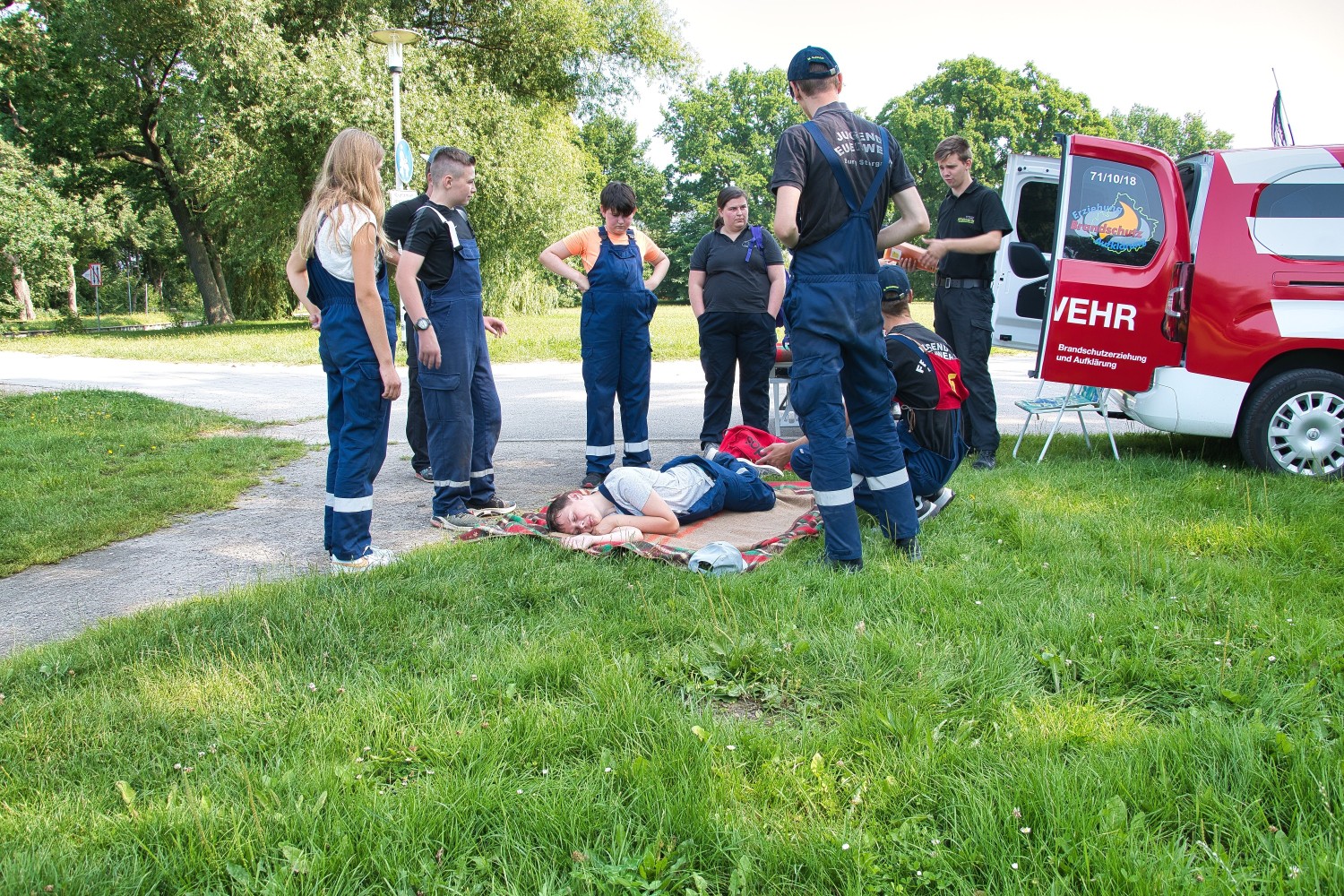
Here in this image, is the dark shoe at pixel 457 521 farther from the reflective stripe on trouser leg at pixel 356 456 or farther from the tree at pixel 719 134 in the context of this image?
the tree at pixel 719 134

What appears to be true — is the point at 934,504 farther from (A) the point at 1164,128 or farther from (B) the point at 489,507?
(A) the point at 1164,128

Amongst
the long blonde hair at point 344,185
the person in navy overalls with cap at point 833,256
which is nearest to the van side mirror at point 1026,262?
the person in navy overalls with cap at point 833,256

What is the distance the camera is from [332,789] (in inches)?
95.0

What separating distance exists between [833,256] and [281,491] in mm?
4600

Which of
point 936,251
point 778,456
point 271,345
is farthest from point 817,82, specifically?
point 271,345

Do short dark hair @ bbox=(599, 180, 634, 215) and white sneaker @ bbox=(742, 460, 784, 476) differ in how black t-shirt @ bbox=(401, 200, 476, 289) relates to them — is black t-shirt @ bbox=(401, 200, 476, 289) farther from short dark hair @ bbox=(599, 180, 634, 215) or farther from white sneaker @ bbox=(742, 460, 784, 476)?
white sneaker @ bbox=(742, 460, 784, 476)

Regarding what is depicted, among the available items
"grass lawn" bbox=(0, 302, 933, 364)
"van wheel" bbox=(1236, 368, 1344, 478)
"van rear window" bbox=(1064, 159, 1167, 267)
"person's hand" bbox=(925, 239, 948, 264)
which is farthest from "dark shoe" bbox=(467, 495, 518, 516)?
"grass lawn" bbox=(0, 302, 933, 364)

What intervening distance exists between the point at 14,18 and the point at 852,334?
36471 mm

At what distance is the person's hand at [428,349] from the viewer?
5.17 m

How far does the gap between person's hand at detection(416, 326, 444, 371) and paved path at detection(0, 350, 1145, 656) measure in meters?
1.04

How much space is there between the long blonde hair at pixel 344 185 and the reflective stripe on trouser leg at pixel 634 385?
228 centimetres

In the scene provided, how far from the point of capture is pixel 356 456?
4.68 m

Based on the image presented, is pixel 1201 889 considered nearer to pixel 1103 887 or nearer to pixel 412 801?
pixel 1103 887

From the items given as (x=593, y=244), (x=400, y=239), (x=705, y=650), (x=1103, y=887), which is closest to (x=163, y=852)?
(x=705, y=650)
